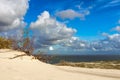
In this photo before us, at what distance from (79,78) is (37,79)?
2511 millimetres

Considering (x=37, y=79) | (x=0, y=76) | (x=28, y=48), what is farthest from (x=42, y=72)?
(x=28, y=48)

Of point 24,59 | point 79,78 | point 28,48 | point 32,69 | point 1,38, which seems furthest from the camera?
point 1,38

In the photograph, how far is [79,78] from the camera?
44.5 ft

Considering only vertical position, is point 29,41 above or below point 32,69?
above

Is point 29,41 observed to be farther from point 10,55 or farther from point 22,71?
point 22,71

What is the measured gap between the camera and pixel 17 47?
73.3 feet

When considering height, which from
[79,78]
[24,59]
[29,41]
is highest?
[29,41]

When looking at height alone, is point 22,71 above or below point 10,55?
below

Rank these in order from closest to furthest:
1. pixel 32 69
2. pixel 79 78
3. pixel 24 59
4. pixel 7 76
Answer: pixel 7 76 → pixel 79 78 → pixel 32 69 → pixel 24 59

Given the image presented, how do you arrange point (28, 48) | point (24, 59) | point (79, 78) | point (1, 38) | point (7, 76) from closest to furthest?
point (7, 76) < point (79, 78) < point (24, 59) < point (28, 48) < point (1, 38)

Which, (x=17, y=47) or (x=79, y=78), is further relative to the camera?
(x=17, y=47)

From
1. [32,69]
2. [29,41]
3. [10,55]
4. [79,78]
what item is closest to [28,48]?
[29,41]

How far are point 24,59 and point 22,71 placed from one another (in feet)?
12.3

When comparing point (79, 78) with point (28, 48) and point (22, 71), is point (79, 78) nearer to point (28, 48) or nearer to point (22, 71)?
point (22, 71)
